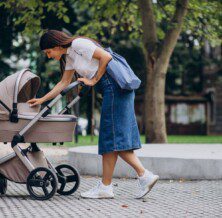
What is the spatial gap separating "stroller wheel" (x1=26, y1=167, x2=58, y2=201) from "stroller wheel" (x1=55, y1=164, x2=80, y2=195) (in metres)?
0.36

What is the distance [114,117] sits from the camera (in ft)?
24.5

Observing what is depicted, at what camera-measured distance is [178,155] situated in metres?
10.4

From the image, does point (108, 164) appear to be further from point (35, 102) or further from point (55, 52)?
point (55, 52)

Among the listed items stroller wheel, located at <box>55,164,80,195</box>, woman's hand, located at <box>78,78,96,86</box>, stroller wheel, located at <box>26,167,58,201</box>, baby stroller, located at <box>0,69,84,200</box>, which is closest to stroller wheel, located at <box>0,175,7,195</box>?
baby stroller, located at <box>0,69,84,200</box>

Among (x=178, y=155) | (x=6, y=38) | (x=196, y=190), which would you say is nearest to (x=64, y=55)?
(x=196, y=190)

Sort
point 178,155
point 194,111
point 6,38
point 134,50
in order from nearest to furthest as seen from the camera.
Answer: point 178,155
point 6,38
point 134,50
point 194,111

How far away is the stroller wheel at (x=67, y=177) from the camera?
7883mm

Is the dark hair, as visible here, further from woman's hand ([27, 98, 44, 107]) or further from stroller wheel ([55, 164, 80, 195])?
stroller wheel ([55, 164, 80, 195])

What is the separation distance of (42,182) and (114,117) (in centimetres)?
99

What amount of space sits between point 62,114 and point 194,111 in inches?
1395

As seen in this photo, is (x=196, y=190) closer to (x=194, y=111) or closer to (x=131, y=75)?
(x=131, y=75)

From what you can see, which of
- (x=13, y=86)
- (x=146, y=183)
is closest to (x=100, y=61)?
(x=13, y=86)

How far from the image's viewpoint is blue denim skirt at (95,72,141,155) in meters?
7.44

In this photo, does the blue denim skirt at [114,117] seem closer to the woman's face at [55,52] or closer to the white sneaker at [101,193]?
Answer: the white sneaker at [101,193]
